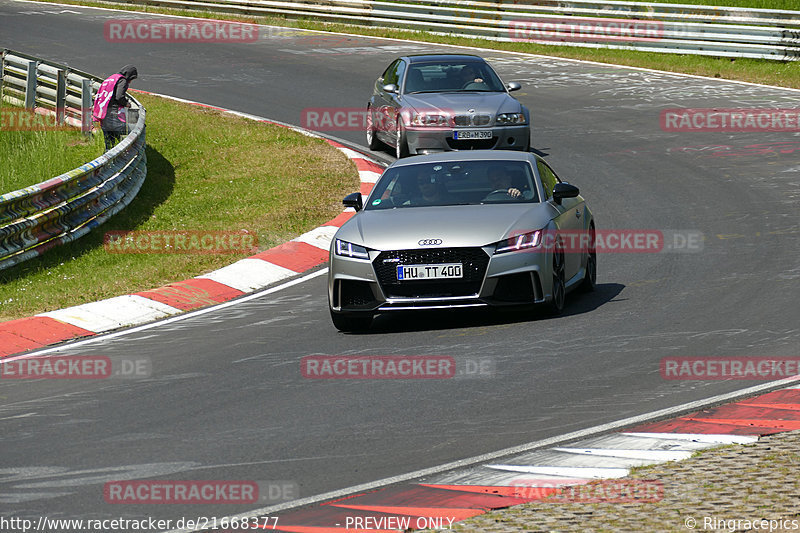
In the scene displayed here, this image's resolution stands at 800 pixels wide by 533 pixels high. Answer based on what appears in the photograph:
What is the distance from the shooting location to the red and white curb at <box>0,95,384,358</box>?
1127cm

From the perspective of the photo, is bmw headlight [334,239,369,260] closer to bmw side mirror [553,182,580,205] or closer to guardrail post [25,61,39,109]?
bmw side mirror [553,182,580,205]

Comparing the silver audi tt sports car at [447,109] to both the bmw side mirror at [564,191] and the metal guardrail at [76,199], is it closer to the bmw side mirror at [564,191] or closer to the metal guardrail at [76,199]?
the metal guardrail at [76,199]

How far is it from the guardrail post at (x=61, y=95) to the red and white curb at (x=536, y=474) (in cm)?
1695

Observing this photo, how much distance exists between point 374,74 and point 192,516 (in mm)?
22810

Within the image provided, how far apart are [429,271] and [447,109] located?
8577 mm

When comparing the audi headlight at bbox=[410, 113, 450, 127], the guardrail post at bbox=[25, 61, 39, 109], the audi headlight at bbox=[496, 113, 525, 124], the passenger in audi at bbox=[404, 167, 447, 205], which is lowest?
the guardrail post at bbox=[25, 61, 39, 109]

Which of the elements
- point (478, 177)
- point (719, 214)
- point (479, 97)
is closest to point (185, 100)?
point (479, 97)

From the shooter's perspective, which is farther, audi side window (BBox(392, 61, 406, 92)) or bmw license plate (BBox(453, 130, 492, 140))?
audi side window (BBox(392, 61, 406, 92))

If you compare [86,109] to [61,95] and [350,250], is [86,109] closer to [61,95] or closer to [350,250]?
[61,95]

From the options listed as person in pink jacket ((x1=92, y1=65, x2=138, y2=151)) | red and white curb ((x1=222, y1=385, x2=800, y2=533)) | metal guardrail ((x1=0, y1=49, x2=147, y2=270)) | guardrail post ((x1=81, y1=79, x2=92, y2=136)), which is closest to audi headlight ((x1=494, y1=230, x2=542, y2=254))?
red and white curb ((x1=222, y1=385, x2=800, y2=533))

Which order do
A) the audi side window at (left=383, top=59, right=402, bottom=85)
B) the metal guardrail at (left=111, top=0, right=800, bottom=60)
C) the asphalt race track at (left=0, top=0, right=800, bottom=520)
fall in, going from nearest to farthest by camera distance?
the asphalt race track at (left=0, top=0, right=800, bottom=520)
the audi side window at (left=383, top=59, right=402, bottom=85)
the metal guardrail at (left=111, top=0, right=800, bottom=60)

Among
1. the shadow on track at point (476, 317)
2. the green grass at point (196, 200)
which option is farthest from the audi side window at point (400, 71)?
the shadow on track at point (476, 317)

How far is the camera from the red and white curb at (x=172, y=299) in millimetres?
11273

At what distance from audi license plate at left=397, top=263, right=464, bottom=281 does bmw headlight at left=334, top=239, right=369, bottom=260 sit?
340 mm
